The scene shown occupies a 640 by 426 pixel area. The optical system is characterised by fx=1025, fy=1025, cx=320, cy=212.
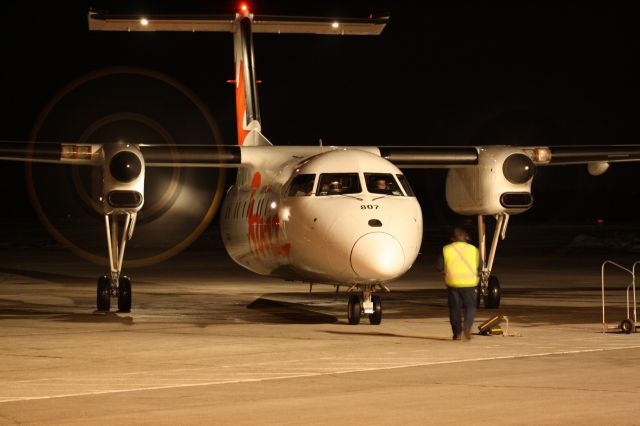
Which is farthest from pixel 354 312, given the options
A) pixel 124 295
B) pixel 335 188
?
pixel 124 295

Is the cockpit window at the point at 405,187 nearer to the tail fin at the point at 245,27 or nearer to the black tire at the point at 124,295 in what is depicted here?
the black tire at the point at 124,295

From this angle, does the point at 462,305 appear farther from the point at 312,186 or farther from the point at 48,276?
the point at 48,276

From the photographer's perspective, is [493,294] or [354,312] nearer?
[354,312]

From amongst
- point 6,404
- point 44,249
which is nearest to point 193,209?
point 44,249

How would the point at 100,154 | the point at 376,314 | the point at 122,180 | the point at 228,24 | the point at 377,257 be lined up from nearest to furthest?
the point at 377,257 → the point at 376,314 → the point at 122,180 → the point at 100,154 → the point at 228,24

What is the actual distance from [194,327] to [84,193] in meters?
6.81

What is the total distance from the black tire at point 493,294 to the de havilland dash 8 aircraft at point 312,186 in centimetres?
3

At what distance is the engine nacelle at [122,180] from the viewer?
18.3 metres

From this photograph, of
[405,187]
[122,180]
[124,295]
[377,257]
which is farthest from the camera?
[124,295]

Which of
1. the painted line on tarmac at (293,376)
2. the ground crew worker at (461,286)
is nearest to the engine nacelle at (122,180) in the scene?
the ground crew worker at (461,286)

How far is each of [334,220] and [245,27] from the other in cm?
1056

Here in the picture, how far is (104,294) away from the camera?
18656 mm

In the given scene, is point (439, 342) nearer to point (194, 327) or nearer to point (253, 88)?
point (194, 327)

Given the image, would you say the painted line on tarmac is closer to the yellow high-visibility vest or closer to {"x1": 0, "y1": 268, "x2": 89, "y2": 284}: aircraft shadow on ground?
the yellow high-visibility vest
